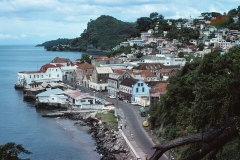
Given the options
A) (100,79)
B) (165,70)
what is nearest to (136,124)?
(100,79)

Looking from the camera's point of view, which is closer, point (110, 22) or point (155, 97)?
point (155, 97)

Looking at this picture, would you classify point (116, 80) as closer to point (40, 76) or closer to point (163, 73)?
point (163, 73)

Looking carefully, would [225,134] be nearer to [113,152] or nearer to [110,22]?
[113,152]

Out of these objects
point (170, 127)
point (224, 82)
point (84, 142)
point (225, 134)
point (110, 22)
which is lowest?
point (84, 142)

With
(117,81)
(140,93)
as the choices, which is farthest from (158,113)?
(117,81)

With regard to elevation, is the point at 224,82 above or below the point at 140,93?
above

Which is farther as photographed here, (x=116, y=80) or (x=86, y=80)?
(x=86, y=80)

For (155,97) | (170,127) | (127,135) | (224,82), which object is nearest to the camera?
(224,82)
